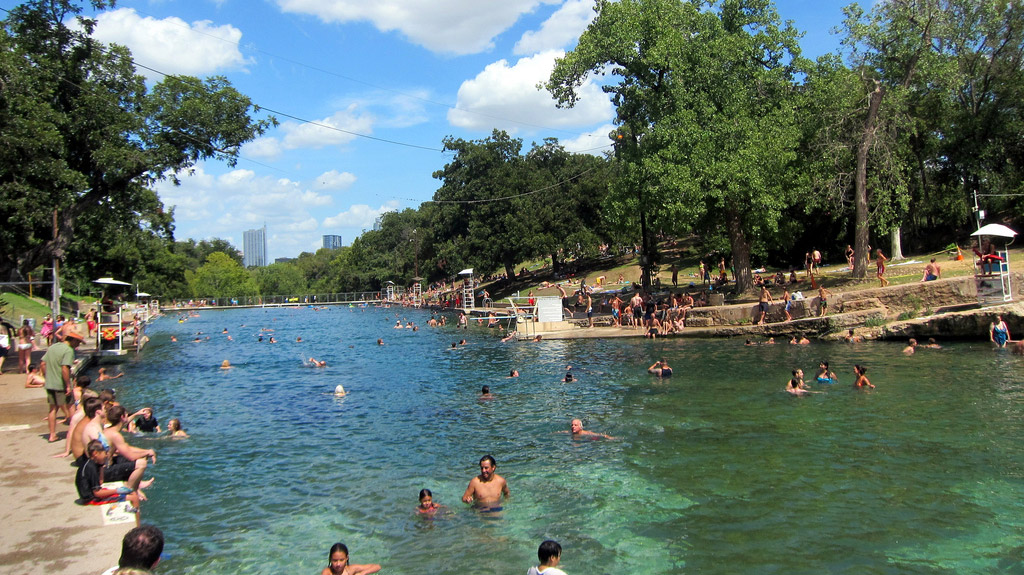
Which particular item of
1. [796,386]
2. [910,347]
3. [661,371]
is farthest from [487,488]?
[910,347]

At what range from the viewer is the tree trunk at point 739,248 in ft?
102

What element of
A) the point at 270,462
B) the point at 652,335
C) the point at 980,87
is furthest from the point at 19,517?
the point at 980,87

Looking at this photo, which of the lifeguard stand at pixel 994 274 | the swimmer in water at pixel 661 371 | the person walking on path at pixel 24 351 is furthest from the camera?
the lifeguard stand at pixel 994 274

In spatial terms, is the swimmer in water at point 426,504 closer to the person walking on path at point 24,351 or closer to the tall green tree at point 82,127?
the person walking on path at point 24,351

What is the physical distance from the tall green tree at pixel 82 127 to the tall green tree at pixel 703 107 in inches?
656

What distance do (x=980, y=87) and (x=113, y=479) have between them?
43.5 m

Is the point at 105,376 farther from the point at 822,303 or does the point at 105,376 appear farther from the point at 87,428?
the point at 822,303

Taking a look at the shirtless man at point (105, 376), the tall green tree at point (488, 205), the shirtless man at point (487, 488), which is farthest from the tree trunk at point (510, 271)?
the shirtless man at point (487, 488)

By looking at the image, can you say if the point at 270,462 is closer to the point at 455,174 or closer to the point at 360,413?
the point at 360,413

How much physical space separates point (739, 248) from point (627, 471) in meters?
21.8

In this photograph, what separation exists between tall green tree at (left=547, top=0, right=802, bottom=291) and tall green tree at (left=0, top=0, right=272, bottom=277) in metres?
16.7

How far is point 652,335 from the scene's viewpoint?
31.7 meters

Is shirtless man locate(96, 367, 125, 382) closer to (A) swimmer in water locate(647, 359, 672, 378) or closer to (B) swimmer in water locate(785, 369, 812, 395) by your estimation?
(A) swimmer in water locate(647, 359, 672, 378)

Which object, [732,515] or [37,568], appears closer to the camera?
[37,568]
